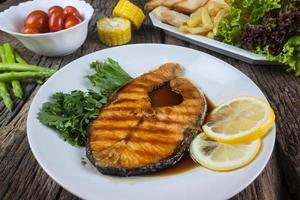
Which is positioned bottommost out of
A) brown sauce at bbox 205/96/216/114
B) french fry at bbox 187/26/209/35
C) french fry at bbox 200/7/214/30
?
brown sauce at bbox 205/96/216/114

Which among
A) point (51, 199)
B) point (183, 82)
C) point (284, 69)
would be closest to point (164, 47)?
point (183, 82)

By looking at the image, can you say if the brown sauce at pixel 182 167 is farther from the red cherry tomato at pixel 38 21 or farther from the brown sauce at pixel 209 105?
the red cherry tomato at pixel 38 21

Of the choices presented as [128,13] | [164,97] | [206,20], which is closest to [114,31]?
[128,13]

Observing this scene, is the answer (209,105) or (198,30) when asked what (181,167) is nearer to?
(209,105)

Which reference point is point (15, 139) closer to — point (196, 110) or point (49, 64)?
point (49, 64)

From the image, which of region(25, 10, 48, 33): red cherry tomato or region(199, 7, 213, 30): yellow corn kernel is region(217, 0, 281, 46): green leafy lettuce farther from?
region(25, 10, 48, 33): red cherry tomato

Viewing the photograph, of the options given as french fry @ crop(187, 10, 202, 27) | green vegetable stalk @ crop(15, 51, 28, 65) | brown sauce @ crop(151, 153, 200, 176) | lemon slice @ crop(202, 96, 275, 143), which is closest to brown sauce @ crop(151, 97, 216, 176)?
brown sauce @ crop(151, 153, 200, 176)
